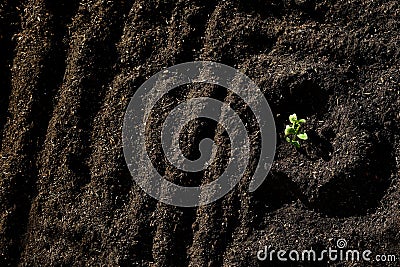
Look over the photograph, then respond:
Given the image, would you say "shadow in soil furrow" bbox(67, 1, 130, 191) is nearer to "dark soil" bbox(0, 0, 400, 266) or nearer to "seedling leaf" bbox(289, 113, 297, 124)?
"dark soil" bbox(0, 0, 400, 266)

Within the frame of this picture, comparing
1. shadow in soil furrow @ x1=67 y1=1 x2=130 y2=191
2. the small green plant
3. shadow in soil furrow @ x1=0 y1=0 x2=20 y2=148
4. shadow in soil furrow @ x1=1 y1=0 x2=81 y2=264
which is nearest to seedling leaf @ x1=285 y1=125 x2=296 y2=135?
the small green plant

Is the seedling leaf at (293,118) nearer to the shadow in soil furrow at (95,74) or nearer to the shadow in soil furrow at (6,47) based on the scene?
the shadow in soil furrow at (95,74)

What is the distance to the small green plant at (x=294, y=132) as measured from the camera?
1.87m

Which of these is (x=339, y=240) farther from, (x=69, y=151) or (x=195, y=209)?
(x=69, y=151)

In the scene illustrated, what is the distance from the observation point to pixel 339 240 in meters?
1.87

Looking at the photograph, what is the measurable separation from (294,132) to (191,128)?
35cm

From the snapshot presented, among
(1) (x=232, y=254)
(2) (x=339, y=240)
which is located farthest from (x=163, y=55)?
(2) (x=339, y=240)

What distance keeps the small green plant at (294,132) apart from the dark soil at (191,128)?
0.03m

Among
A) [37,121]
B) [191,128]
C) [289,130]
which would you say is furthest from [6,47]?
[289,130]

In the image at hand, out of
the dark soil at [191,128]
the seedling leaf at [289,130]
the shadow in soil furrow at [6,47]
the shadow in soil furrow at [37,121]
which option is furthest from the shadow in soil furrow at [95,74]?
the seedling leaf at [289,130]

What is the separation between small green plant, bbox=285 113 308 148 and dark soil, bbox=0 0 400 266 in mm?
30

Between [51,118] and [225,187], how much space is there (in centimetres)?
67

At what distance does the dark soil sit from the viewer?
1.86 meters

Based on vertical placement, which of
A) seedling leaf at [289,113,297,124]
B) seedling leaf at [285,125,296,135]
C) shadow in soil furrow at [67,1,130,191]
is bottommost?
seedling leaf at [285,125,296,135]
